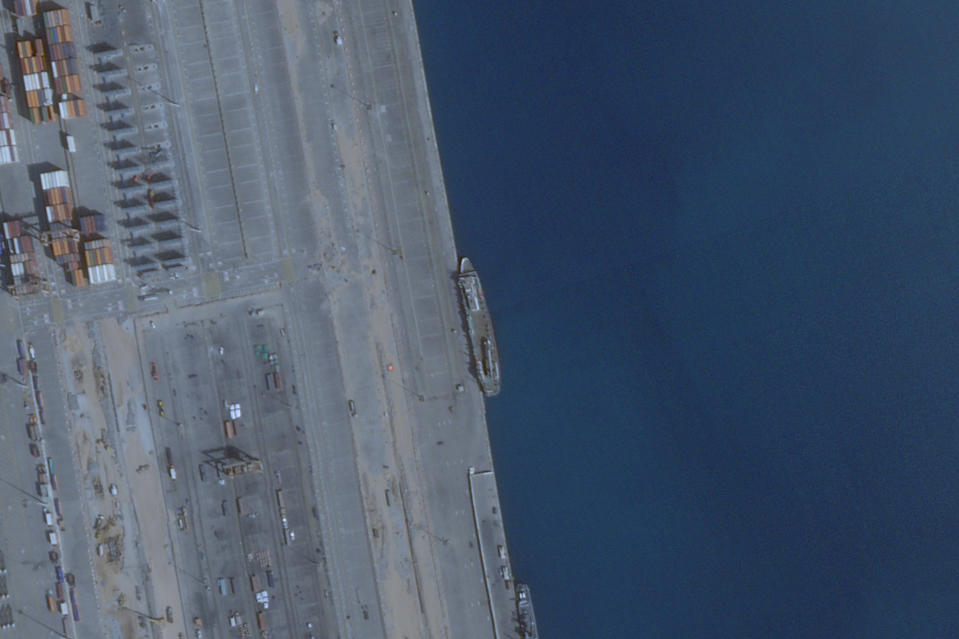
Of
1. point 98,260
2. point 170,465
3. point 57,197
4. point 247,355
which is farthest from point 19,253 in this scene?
point 170,465

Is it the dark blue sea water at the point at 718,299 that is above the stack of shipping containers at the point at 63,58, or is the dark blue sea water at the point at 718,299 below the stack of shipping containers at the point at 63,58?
below

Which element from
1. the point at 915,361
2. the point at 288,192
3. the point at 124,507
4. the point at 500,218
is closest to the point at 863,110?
the point at 915,361

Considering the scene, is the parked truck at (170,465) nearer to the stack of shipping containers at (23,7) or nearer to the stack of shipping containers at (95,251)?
the stack of shipping containers at (95,251)

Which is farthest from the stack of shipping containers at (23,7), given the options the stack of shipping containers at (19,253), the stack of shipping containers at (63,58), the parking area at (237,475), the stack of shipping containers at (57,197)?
the parking area at (237,475)

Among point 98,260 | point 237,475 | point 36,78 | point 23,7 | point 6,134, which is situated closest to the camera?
point 23,7

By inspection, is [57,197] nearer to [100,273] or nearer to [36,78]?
[100,273]

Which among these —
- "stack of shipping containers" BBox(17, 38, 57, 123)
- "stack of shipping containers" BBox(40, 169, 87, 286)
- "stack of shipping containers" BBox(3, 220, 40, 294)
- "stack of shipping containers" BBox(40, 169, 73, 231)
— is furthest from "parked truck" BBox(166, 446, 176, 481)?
"stack of shipping containers" BBox(17, 38, 57, 123)
